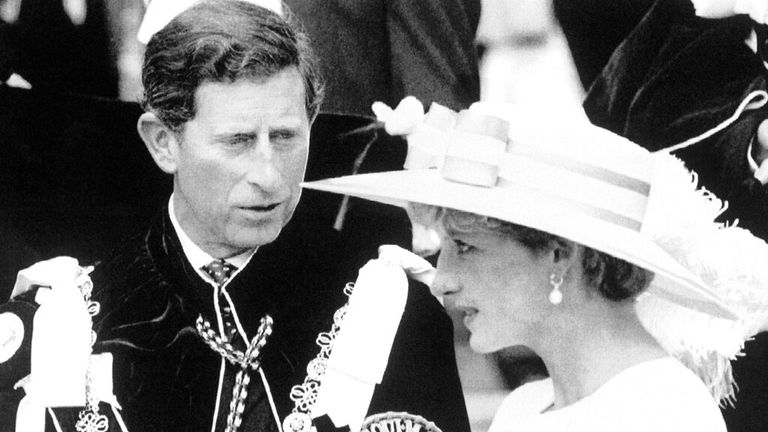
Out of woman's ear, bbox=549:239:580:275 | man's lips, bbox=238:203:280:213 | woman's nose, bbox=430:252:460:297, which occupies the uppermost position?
man's lips, bbox=238:203:280:213

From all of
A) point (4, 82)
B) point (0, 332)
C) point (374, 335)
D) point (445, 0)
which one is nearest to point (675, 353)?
point (374, 335)

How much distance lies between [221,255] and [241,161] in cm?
18

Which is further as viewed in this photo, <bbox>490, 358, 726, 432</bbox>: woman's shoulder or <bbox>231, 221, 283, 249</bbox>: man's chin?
<bbox>231, 221, 283, 249</bbox>: man's chin

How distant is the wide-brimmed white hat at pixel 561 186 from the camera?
1.69 metres

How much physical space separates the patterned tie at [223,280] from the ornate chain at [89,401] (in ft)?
0.74

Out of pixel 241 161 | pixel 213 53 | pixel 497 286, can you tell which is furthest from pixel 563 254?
pixel 213 53

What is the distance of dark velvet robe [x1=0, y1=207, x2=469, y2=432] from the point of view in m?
2.00

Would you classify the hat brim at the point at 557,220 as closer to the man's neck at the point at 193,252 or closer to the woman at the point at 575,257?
the woman at the point at 575,257

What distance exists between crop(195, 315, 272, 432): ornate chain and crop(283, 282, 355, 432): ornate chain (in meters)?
0.09

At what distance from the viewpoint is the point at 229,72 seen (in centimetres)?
196

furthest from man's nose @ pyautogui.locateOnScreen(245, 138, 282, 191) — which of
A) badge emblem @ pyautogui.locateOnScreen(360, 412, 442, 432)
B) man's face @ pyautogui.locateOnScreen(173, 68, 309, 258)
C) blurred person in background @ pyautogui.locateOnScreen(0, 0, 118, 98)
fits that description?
badge emblem @ pyautogui.locateOnScreen(360, 412, 442, 432)

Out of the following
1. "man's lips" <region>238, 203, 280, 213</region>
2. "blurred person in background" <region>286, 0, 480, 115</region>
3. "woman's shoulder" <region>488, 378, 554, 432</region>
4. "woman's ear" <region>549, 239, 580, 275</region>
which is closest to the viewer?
"woman's ear" <region>549, 239, 580, 275</region>

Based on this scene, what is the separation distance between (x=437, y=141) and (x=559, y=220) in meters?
0.50

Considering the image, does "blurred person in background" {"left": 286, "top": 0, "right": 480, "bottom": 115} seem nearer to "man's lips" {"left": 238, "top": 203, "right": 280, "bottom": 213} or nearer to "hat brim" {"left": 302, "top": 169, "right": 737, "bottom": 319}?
"man's lips" {"left": 238, "top": 203, "right": 280, "bottom": 213}
